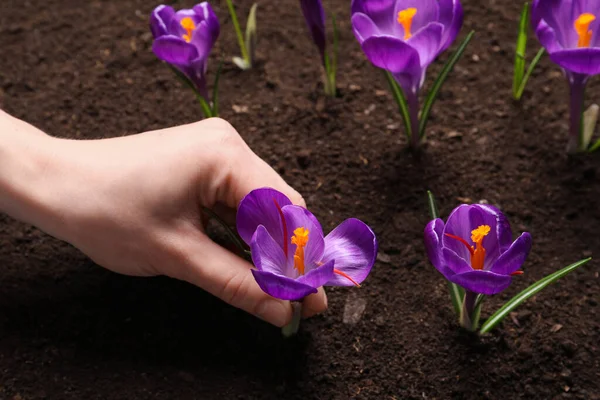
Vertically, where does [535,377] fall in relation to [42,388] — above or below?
above

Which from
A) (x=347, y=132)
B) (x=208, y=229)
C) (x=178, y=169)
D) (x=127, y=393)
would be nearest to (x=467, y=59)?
(x=347, y=132)

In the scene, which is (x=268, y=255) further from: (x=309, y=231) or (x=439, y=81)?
(x=439, y=81)

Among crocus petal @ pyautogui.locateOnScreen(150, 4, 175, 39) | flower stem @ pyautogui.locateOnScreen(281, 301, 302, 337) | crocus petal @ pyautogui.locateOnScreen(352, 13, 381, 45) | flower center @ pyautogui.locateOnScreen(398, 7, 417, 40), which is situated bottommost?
flower stem @ pyautogui.locateOnScreen(281, 301, 302, 337)

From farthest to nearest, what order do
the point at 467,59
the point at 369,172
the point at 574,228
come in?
the point at 467,59, the point at 369,172, the point at 574,228

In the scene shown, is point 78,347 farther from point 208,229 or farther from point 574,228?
point 574,228

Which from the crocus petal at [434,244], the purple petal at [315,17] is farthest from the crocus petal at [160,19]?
the crocus petal at [434,244]

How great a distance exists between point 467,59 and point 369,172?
50 cm

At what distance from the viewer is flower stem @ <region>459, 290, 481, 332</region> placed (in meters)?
1.29

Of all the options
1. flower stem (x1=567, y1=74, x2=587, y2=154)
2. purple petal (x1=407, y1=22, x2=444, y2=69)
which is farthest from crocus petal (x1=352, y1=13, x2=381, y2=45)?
flower stem (x1=567, y1=74, x2=587, y2=154)

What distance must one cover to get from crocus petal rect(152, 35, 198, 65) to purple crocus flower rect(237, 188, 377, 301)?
0.50 m

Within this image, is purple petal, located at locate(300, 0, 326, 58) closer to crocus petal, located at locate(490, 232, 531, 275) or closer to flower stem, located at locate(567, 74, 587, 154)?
flower stem, located at locate(567, 74, 587, 154)

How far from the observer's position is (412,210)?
161cm

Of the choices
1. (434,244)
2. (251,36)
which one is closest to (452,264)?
(434,244)

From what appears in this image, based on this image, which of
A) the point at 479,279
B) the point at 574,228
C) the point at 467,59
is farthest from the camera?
the point at 467,59
